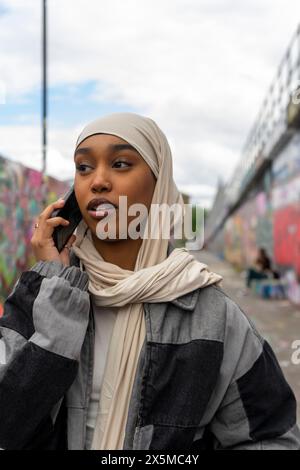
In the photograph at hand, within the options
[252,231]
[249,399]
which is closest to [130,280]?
[249,399]

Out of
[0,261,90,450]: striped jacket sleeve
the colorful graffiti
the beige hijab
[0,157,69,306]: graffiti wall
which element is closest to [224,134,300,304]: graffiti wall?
the colorful graffiti

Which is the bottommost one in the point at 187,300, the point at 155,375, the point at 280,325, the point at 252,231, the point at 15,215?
the point at 280,325

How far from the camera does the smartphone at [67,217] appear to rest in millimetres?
1440

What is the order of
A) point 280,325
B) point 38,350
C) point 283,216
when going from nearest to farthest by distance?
point 38,350, point 280,325, point 283,216

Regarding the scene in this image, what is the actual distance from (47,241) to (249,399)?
64 cm

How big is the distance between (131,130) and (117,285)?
407mm

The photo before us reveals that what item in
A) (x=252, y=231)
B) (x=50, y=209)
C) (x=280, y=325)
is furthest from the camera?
(x=252, y=231)

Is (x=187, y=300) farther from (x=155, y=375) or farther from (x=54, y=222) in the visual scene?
(x=54, y=222)

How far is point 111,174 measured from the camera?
1.41 metres

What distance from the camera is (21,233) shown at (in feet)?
25.8

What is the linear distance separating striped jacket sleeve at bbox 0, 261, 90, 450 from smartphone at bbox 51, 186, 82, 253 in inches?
5.2
